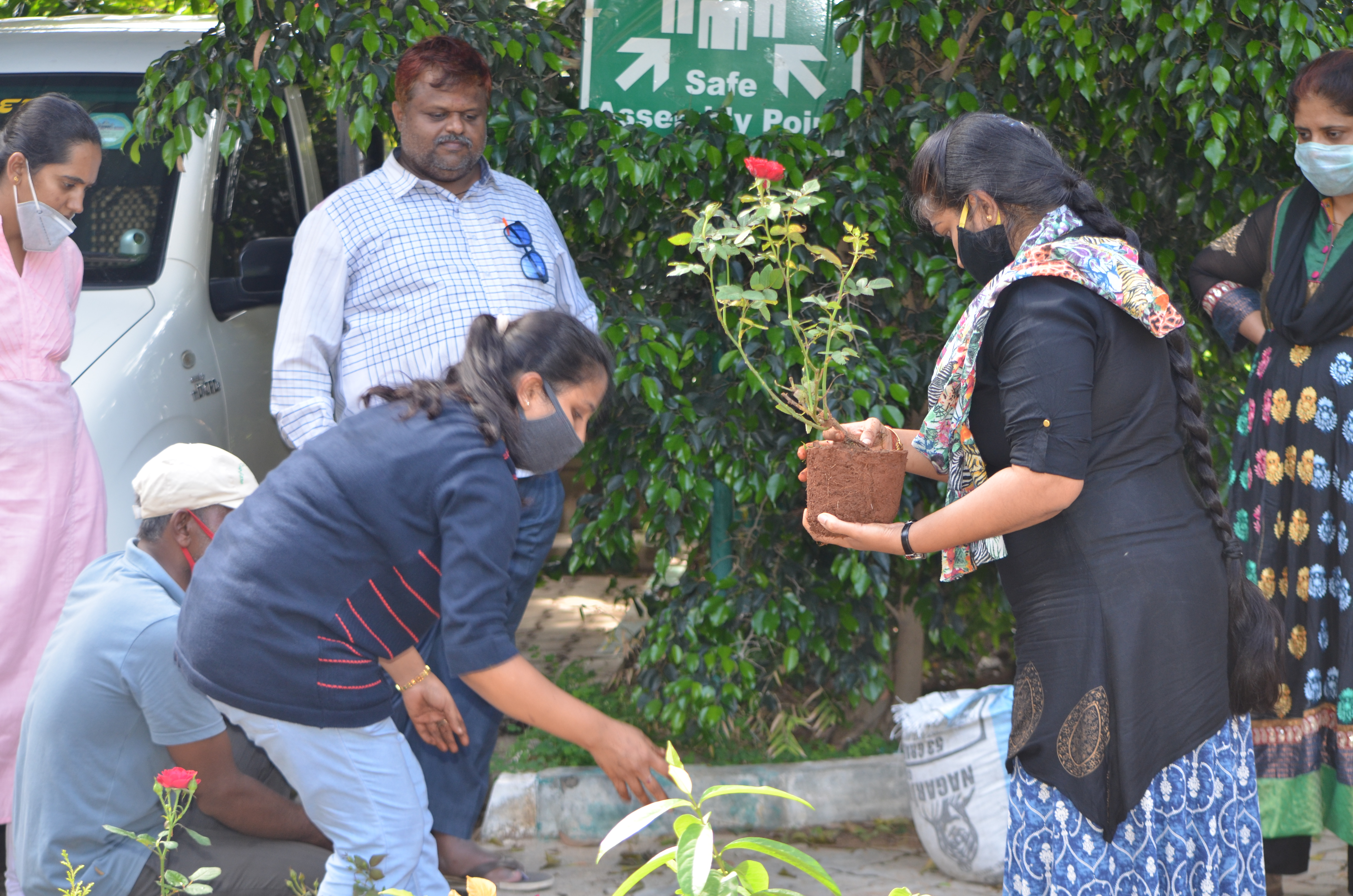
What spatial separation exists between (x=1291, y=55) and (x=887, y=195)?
1012 millimetres

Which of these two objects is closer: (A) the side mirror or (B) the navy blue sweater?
(B) the navy blue sweater

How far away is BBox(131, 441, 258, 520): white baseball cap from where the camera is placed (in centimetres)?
229

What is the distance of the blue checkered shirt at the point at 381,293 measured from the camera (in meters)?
2.90

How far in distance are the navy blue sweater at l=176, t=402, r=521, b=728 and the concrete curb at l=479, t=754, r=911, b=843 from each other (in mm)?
1566

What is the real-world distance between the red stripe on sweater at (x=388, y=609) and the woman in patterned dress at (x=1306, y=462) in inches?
80.5

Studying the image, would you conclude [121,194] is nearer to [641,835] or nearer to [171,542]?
[171,542]

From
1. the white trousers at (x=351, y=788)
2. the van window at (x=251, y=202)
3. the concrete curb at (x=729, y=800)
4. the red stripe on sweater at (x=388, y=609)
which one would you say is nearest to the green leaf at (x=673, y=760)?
the red stripe on sweater at (x=388, y=609)

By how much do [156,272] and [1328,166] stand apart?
9.96 ft

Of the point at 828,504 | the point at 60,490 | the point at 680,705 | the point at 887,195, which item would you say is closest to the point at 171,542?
the point at 60,490

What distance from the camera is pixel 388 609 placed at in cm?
209

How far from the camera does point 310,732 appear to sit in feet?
6.88

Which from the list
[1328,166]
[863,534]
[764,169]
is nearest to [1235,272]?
[1328,166]

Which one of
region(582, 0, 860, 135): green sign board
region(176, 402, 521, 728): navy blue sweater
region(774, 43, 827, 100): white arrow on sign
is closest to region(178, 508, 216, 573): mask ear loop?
region(176, 402, 521, 728): navy blue sweater

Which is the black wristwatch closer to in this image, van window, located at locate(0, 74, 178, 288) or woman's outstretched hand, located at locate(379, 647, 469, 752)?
woman's outstretched hand, located at locate(379, 647, 469, 752)
